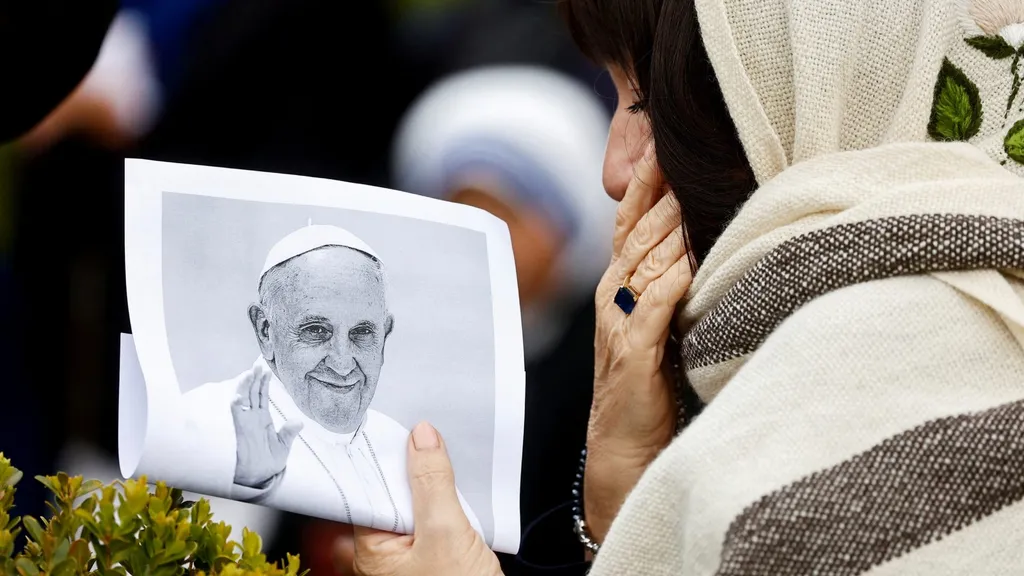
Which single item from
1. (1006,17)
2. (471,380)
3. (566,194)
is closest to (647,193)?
(566,194)

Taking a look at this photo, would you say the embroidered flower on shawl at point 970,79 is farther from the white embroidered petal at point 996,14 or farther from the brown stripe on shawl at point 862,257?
the brown stripe on shawl at point 862,257

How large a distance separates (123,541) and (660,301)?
620 mm

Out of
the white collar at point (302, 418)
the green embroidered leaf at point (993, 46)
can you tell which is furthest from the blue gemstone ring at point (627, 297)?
the green embroidered leaf at point (993, 46)

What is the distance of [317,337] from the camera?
1.08 metres

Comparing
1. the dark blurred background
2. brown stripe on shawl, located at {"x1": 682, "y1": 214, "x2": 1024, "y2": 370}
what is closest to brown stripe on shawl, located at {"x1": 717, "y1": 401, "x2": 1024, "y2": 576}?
brown stripe on shawl, located at {"x1": 682, "y1": 214, "x2": 1024, "y2": 370}

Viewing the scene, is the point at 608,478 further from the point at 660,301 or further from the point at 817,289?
the point at 817,289

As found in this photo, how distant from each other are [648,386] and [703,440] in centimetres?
40

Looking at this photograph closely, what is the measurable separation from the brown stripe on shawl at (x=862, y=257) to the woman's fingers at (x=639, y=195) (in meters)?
0.26

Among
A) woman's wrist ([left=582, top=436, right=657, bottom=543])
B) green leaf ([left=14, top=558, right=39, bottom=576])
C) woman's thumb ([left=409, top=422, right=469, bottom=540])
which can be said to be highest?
green leaf ([left=14, top=558, right=39, bottom=576])

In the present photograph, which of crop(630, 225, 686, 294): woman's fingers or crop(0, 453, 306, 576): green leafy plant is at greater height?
crop(0, 453, 306, 576): green leafy plant

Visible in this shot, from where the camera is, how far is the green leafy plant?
785mm

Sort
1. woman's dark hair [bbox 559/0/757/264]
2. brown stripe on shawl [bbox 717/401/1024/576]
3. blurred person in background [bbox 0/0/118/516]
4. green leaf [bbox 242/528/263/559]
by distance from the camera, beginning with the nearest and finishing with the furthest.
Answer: brown stripe on shawl [bbox 717/401/1024/576], green leaf [bbox 242/528/263/559], woman's dark hair [bbox 559/0/757/264], blurred person in background [bbox 0/0/118/516]

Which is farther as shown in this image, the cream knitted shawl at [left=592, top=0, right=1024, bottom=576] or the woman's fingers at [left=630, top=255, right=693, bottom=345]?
the woman's fingers at [left=630, top=255, right=693, bottom=345]

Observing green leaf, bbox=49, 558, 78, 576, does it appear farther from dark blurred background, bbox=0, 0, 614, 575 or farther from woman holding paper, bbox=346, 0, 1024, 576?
dark blurred background, bbox=0, 0, 614, 575
